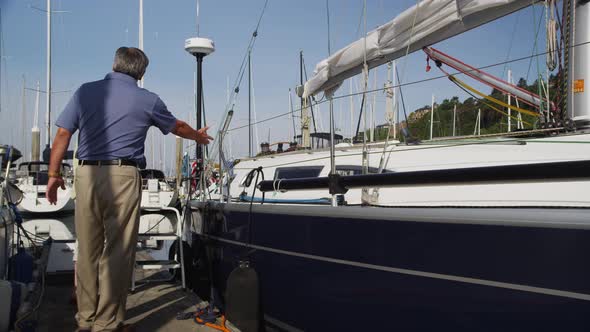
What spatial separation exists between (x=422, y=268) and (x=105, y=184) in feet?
6.08

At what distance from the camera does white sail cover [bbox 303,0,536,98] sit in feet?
13.5

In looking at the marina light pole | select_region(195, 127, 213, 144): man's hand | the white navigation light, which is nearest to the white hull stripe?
select_region(195, 127, 213, 144): man's hand

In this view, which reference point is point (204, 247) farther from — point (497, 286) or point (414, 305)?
point (497, 286)

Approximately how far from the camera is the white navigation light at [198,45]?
535cm

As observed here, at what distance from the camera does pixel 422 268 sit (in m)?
2.48

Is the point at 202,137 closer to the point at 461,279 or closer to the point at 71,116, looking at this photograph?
the point at 71,116

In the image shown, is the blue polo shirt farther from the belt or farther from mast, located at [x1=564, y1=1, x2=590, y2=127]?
→ mast, located at [x1=564, y1=1, x2=590, y2=127]

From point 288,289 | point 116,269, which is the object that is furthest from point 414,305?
point 116,269

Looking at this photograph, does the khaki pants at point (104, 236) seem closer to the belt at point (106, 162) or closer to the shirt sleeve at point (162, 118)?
the belt at point (106, 162)

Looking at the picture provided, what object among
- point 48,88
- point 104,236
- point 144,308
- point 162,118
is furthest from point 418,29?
point 48,88

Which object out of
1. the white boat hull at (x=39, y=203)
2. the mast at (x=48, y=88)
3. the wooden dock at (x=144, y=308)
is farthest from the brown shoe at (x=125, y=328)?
the mast at (x=48, y=88)

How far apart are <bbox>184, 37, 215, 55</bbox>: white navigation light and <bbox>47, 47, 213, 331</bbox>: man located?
7.98ft

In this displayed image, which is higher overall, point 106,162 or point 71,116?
point 71,116

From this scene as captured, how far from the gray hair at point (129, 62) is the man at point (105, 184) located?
8 centimetres
